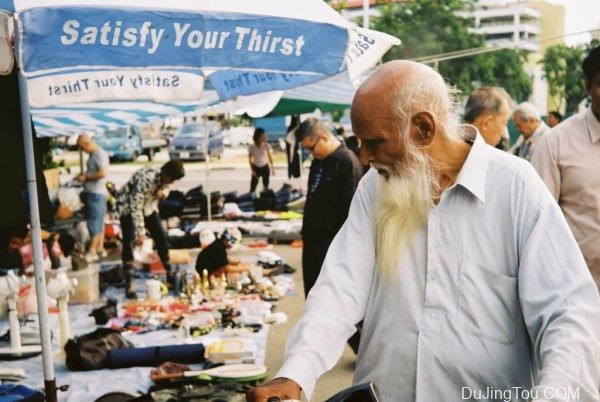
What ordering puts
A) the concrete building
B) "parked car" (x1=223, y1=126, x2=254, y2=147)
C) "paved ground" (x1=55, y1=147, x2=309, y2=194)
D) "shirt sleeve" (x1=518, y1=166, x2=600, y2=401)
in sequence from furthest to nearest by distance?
the concrete building, "parked car" (x1=223, y1=126, x2=254, y2=147), "paved ground" (x1=55, y1=147, x2=309, y2=194), "shirt sleeve" (x1=518, y1=166, x2=600, y2=401)

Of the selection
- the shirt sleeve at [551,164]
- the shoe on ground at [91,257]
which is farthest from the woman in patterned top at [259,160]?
the shirt sleeve at [551,164]

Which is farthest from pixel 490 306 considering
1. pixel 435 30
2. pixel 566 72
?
pixel 566 72

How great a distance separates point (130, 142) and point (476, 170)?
32.6m

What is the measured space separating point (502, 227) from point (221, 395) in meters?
3.50

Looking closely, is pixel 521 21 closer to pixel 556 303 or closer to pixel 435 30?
pixel 435 30

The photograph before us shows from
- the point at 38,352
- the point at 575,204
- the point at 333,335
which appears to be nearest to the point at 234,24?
the point at 575,204

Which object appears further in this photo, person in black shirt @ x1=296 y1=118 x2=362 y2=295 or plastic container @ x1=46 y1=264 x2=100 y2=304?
plastic container @ x1=46 y1=264 x2=100 y2=304

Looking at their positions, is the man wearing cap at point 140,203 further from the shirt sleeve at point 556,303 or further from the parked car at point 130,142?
the parked car at point 130,142

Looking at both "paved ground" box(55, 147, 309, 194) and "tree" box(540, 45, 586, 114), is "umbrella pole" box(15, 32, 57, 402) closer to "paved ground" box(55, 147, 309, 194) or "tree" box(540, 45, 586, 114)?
"paved ground" box(55, 147, 309, 194)

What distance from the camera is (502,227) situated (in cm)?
194

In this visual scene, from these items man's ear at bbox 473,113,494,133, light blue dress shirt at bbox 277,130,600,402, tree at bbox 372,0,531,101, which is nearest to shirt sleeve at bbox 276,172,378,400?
light blue dress shirt at bbox 277,130,600,402

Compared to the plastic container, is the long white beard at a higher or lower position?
higher

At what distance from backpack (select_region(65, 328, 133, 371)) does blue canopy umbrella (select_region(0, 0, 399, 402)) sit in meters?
1.60

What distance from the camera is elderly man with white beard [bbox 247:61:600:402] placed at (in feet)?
6.16
